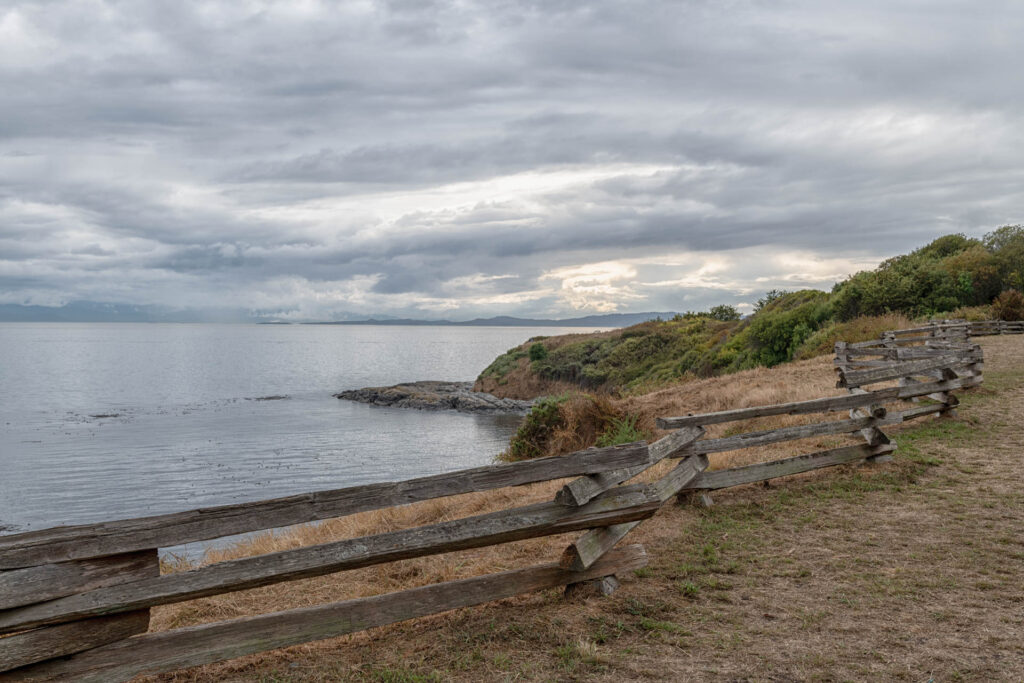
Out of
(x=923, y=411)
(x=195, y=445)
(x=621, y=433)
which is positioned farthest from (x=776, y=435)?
(x=195, y=445)

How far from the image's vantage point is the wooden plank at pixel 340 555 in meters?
4.45

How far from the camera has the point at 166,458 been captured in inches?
1115

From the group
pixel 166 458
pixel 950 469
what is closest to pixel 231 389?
pixel 166 458

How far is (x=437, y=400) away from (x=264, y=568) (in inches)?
1737

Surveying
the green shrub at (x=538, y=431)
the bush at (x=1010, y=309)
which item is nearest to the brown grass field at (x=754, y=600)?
the green shrub at (x=538, y=431)

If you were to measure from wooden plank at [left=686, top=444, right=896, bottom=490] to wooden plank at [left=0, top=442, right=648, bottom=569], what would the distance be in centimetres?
368

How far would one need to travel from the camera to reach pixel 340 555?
16.9 ft

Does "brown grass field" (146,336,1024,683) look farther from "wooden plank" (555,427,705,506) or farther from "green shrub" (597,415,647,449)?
"green shrub" (597,415,647,449)

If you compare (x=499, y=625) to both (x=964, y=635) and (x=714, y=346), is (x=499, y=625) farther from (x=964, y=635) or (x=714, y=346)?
(x=714, y=346)

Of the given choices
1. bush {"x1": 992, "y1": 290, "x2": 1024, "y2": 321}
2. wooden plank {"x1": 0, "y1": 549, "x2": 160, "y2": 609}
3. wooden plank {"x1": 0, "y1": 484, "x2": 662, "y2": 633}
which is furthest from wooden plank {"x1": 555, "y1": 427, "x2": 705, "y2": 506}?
bush {"x1": 992, "y1": 290, "x2": 1024, "y2": 321}

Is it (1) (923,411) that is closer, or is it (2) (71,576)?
(2) (71,576)

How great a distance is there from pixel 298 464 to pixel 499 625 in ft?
73.5

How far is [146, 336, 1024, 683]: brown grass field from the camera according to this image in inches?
204

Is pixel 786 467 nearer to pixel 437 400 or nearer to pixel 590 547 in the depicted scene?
pixel 590 547
